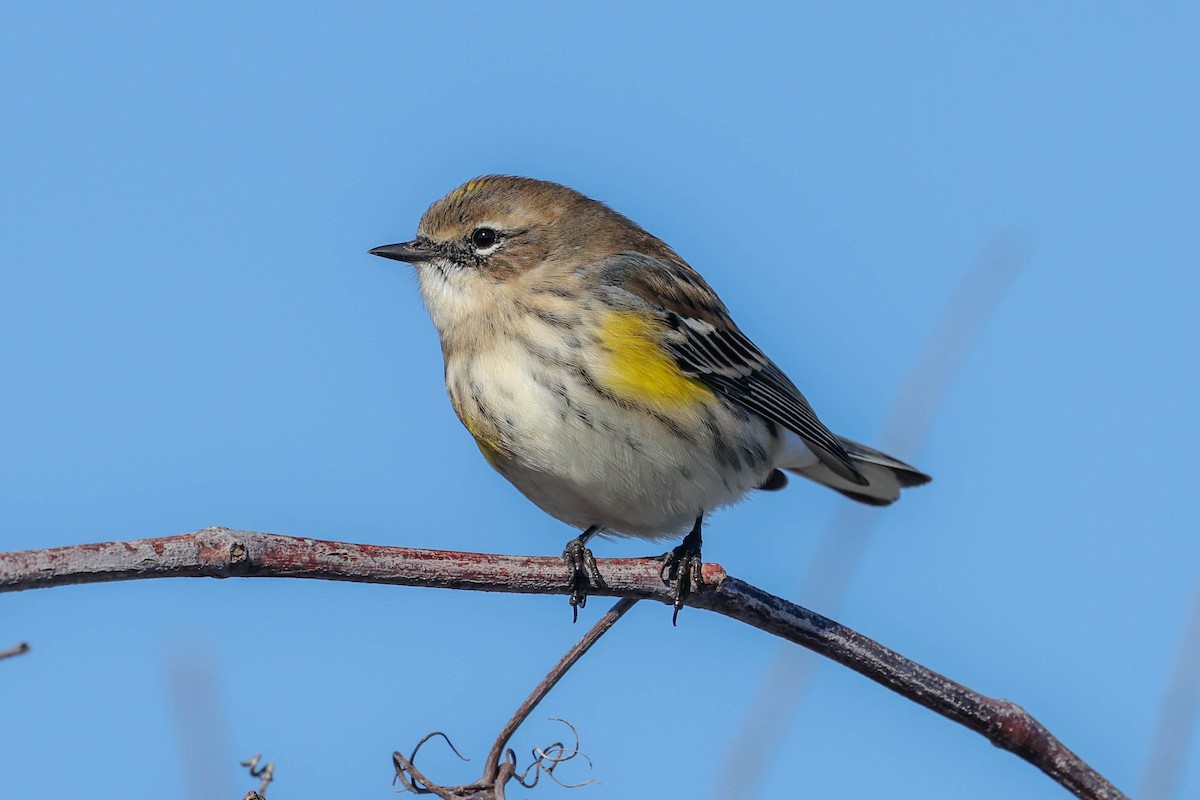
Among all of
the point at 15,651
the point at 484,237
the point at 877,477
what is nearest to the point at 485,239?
the point at 484,237

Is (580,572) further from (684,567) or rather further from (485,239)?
(485,239)

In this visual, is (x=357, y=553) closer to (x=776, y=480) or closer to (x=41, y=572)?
(x=41, y=572)

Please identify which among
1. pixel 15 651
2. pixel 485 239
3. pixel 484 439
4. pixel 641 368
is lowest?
pixel 15 651

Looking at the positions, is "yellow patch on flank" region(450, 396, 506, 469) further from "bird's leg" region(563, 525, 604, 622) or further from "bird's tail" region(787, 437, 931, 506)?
"bird's tail" region(787, 437, 931, 506)

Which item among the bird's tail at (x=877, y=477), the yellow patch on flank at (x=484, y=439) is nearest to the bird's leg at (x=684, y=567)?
the yellow patch on flank at (x=484, y=439)

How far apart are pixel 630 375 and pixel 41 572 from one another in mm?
3322

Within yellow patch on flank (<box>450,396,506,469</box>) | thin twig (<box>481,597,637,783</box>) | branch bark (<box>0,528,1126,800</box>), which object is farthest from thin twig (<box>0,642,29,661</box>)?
yellow patch on flank (<box>450,396,506,469</box>)

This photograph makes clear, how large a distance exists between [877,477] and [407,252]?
109 inches

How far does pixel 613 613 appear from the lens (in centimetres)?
360

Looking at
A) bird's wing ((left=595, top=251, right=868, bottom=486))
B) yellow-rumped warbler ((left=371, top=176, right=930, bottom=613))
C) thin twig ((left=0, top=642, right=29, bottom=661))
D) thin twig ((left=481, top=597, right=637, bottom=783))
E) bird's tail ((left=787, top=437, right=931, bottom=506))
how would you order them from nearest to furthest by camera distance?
thin twig ((left=0, top=642, right=29, bottom=661)) → thin twig ((left=481, top=597, right=637, bottom=783)) → yellow-rumped warbler ((left=371, top=176, right=930, bottom=613)) → bird's wing ((left=595, top=251, right=868, bottom=486)) → bird's tail ((left=787, top=437, right=931, bottom=506))

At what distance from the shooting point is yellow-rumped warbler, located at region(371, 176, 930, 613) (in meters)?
5.55

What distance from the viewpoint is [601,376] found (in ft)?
18.2

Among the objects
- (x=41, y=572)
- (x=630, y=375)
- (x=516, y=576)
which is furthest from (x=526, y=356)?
(x=41, y=572)

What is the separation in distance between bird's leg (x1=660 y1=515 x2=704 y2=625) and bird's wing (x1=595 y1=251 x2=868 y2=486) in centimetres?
73
